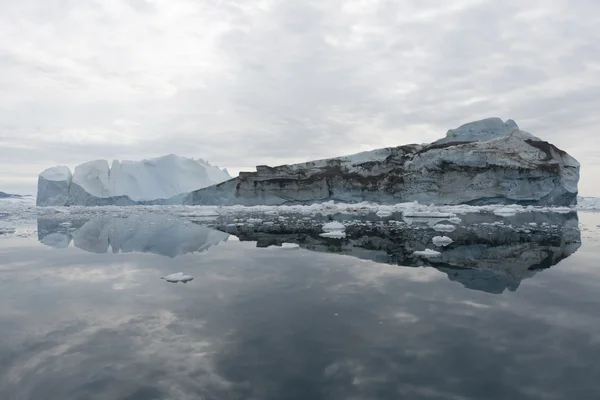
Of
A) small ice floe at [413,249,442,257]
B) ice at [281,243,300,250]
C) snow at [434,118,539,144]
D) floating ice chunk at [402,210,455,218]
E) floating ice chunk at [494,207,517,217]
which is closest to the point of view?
small ice floe at [413,249,442,257]

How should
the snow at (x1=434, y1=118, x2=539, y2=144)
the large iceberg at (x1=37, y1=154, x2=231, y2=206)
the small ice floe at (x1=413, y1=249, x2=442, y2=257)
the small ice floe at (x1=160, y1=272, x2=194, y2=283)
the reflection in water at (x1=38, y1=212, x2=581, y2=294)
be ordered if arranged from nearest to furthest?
the small ice floe at (x1=160, y1=272, x2=194, y2=283) → the reflection in water at (x1=38, y1=212, x2=581, y2=294) → the small ice floe at (x1=413, y1=249, x2=442, y2=257) → the snow at (x1=434, y1=118, x2=539, y2=144) → the large iceberg at (x1=37, y1=154, x2=231, y2=206)

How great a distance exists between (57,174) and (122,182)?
805 cm

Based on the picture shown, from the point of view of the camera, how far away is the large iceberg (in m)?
47.3

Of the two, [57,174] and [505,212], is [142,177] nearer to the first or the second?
[57,174]

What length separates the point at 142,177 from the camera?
5053 centimetres

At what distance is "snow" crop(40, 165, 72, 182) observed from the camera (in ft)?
156

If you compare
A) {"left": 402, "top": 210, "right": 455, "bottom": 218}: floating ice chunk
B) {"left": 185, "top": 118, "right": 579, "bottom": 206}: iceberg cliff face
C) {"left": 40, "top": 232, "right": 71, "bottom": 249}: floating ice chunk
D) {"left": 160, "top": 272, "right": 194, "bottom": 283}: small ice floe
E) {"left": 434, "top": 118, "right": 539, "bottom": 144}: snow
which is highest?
{"left": 434, "top": 118, "right": 539, "bottom": 144}: snow

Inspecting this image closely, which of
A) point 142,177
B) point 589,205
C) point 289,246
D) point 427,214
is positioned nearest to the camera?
point 289,246

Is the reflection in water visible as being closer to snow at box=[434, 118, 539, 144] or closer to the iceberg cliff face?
the iceberg cliff face

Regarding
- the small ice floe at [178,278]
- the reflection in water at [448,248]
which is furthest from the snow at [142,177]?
the small ice floe at [178,278]

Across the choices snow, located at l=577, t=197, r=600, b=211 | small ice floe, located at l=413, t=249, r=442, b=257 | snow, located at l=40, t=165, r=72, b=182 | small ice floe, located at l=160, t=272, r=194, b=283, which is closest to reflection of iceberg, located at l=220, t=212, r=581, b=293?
small ice floe, located at l=413, t=249, r=442, b=257

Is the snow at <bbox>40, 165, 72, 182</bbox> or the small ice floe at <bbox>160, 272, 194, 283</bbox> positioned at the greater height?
the snow at <bbox>40, 165, 72, 182</bbox>

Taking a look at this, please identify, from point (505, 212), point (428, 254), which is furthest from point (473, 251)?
point (505, 212)

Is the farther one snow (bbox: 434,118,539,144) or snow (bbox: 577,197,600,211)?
snow (bbox: 434,118,539,144)
